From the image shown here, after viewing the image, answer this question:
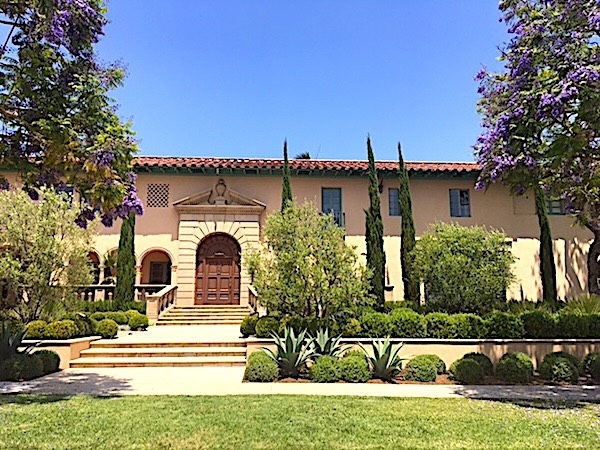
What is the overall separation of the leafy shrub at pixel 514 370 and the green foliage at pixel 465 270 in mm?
4540

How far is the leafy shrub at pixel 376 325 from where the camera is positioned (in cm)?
1180

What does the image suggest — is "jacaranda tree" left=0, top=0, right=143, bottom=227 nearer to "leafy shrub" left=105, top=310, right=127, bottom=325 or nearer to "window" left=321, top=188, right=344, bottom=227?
"leafy shrub" left=105, top=310, right=127, bottom=325

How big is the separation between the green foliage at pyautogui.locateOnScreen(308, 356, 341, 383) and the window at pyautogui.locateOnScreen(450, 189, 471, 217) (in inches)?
540

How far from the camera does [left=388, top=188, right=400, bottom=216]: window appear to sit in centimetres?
2170

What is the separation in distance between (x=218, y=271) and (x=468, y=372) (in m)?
13.1

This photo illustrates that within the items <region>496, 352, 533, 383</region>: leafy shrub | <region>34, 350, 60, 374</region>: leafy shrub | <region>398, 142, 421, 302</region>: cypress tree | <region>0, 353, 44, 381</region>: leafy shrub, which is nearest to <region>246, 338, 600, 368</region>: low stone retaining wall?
<region>496, 352, 533, 383</region>: leafy shrub

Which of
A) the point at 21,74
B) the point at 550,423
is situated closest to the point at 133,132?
the point at 21,74

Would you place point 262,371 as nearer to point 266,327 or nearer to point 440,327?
point 266,327

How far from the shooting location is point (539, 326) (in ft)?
39.1

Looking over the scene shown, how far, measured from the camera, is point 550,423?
6.47 m

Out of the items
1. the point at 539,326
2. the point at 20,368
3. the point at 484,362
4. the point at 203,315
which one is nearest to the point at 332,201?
the point at 203,315

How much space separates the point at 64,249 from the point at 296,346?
6.74 metres

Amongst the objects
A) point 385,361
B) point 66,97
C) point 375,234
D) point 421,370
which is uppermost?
point 66,97

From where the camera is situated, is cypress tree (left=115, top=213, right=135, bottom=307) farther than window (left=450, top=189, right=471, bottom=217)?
No
